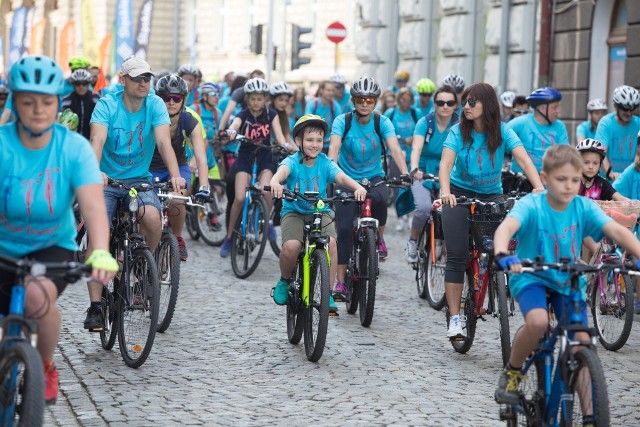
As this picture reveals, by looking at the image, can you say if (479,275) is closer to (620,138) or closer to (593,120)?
(620,138)

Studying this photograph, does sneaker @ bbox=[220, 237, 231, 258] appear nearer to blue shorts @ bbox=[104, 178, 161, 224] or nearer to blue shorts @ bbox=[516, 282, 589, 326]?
blue shorts @ bbox=[104, 178, 161, 224]

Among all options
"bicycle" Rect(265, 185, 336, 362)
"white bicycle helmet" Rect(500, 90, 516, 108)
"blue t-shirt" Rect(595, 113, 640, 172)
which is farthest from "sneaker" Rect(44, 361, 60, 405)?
"white bicycle helmet" Rect(500, 90, 516, 108)

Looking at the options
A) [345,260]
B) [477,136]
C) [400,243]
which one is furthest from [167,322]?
[400,243]

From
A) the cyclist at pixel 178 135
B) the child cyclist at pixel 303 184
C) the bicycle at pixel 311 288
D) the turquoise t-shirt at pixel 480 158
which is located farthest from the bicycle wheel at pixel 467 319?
the cyclist at pixel 178 135

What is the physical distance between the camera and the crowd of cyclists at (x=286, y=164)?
5.62 m

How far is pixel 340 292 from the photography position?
10508mm

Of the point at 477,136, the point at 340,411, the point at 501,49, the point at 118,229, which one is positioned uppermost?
the point at 501,49

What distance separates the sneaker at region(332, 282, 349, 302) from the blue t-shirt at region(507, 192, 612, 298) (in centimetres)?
432

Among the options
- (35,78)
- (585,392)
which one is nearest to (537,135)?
(585,392)

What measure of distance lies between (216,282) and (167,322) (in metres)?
3.24

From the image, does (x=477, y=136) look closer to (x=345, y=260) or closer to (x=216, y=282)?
(x=345, y=260)

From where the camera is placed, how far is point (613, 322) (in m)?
9.48

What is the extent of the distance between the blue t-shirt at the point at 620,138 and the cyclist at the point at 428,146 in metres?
1.43

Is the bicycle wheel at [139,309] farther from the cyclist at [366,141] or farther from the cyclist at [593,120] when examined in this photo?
the cyclist at [593,120]
